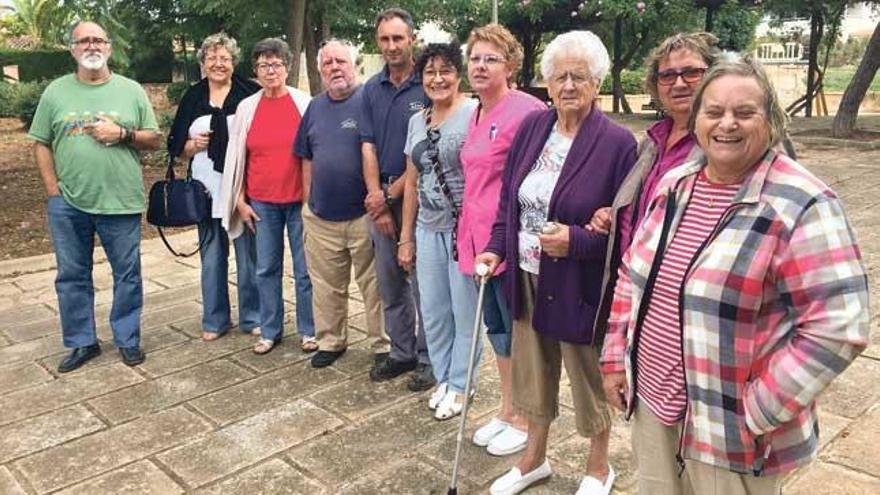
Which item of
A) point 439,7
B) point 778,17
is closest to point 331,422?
point 439,7

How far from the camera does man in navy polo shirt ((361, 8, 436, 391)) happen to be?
3.46 m

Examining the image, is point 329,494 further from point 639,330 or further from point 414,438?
point 639,330

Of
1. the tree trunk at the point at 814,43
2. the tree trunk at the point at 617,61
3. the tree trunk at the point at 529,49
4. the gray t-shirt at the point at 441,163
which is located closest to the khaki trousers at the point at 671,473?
the gray t-shirt at the point at 441,163

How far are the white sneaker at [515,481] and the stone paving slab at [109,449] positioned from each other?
4.48 ft

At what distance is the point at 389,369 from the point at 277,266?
89 cm

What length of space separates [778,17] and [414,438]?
1524 cm

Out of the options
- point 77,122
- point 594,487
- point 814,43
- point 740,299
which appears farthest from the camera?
point 814,43

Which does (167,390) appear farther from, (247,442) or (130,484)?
(130,484)

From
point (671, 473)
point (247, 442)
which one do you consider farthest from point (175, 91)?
point (671, 473)

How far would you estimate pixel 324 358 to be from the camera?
4047mm

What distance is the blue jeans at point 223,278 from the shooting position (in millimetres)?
4359

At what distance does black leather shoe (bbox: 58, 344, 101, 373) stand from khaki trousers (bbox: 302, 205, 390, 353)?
1230 millimetres

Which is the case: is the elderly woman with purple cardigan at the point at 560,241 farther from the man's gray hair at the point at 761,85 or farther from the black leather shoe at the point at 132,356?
the black leather shoe at the point at 132,356

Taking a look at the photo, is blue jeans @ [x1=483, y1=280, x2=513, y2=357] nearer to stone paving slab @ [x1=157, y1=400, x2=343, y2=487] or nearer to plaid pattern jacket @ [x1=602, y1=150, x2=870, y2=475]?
stone paving slab @ [x1=157, y1=400, x2=343, y2=487]
